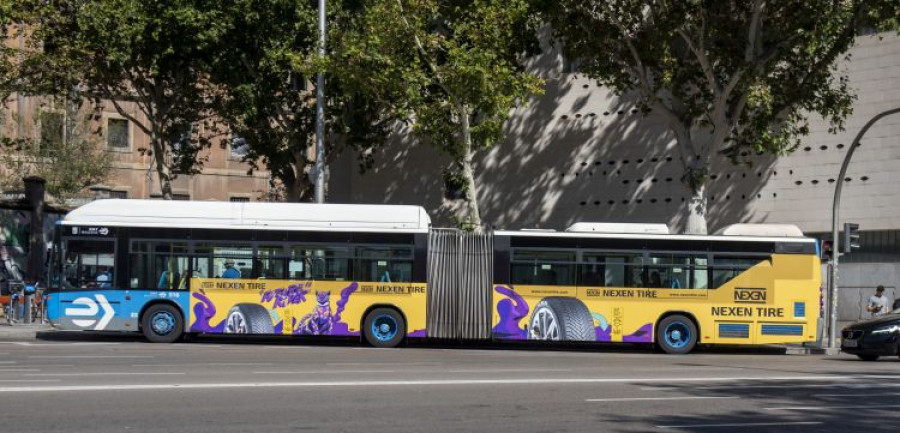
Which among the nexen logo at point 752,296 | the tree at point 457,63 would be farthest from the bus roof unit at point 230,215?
the nexen logo at point 752,296

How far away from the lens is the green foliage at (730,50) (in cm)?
2762

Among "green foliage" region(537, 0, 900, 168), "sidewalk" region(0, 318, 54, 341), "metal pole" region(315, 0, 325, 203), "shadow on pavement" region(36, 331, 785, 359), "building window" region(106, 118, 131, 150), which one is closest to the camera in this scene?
"shadow on pavement" region(36, 331, 785, 359)

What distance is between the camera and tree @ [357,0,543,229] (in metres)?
28.6

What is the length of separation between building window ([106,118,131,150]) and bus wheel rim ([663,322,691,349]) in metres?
41.3

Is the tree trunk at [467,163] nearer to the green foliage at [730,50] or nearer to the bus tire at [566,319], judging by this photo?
the green foliage at [730,50]

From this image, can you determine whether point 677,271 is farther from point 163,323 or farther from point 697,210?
point 163,323

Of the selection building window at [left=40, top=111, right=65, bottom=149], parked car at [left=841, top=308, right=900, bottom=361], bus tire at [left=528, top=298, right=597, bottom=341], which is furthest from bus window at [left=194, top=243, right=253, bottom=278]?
building window at [left=40, top=111, right=65, bottom=149]

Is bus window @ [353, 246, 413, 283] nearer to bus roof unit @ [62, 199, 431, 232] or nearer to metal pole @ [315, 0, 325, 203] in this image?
bus roof unit @ [62, 199, 431, 232]

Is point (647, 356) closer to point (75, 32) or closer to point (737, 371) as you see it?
point (737, 371)

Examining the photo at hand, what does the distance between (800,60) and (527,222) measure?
42.0 ft

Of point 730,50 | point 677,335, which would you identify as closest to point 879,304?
point 677,335

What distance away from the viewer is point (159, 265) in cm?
2539

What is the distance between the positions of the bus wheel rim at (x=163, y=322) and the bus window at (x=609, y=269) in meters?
8.68

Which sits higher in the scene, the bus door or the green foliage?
the green foliage
